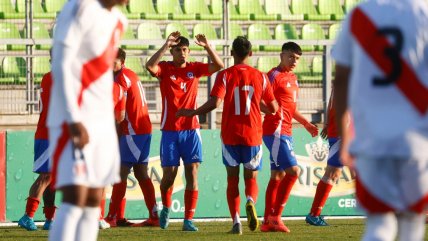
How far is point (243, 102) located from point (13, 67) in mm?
4087

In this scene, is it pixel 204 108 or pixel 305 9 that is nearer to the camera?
pixel 204 108

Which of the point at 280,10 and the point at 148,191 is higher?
the point at 280,10

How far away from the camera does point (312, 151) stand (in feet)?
51.1

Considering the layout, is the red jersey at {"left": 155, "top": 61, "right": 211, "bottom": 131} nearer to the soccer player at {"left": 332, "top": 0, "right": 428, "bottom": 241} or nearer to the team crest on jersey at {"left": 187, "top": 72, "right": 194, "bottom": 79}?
the team crest on jersey at {"left": 187, "top": 72, "right": 194, "bottom": 79}

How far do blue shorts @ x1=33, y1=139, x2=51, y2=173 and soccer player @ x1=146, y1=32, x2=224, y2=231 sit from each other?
1320 mm

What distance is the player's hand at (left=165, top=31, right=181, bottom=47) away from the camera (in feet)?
40.6

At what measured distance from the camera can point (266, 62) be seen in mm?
16703

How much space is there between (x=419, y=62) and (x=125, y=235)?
7.27 metres

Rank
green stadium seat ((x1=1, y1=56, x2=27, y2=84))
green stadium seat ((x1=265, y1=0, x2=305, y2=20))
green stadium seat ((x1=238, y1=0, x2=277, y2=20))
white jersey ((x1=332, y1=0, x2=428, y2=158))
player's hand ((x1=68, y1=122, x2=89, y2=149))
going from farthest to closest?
1. green stadium seat ((x1=265, y1=0, x2=305, y2=20))
2. green stadium seat ((x1=238, y1=0, x2=277, y2=20))
3. green stadium seat ((x1=1, y1=56, x2=27, y2=84))
4. player's hand ((x1=68, y1=122, x2=89, y2=149))
5. white jersey ((x1=332, y1=0, x2=428, y2=158))

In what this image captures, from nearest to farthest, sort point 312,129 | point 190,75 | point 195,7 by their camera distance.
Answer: point 190,75 < point 312,129 < point 195,7

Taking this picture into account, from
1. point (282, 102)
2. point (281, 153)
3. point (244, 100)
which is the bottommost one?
point (281, 153)

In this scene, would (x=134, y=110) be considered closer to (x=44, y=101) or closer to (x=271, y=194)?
(x=44, y=101)

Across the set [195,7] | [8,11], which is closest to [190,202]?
[8,11]

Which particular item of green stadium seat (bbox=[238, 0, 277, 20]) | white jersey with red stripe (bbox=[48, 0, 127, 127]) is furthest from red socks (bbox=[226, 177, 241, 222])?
green stadium seat (bbox=[238, 0, 277, 20])
